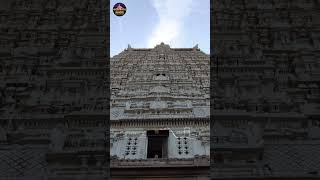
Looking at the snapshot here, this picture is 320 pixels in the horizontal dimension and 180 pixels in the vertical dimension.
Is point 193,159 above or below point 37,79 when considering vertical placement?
below

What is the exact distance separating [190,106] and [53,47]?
608cm

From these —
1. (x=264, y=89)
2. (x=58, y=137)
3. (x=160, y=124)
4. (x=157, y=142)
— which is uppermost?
(x=264, y=89)

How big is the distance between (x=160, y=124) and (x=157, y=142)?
0.78 meters

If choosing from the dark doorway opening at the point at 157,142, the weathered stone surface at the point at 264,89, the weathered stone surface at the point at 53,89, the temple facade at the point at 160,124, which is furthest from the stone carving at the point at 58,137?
the dark doorway opening at the point at 157,142

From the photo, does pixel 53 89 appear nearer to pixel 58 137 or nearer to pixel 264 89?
pixel 58 137

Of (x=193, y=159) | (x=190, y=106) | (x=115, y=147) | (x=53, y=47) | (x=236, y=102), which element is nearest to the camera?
(x=236, y=102)

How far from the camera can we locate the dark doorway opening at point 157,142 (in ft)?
36.7

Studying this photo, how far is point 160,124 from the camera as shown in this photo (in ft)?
40.8

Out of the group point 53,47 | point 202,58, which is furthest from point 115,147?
point 202,58

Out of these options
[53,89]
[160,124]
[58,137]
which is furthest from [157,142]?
[58,137]

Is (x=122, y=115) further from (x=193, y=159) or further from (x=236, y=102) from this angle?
(x=236, y=102)

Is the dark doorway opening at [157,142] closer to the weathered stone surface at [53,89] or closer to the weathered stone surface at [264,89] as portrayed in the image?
the weathered stone surface at [53,89]

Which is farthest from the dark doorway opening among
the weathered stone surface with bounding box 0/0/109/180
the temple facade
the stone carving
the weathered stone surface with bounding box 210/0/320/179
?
the stone carving

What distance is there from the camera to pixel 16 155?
22.6 feet
